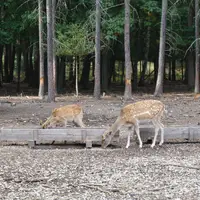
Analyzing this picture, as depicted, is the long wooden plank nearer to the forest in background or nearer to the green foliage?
the forest in background

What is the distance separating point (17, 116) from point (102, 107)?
4.12 m

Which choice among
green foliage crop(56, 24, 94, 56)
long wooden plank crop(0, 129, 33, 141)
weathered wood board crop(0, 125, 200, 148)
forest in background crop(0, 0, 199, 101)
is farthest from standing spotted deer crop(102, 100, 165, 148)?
green foliage crop(56, 24, 94, 56)

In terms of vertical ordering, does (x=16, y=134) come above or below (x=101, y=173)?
above

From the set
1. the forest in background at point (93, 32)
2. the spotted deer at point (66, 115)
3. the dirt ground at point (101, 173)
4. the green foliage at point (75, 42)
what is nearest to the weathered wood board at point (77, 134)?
the dirt ground at point (101, 173)

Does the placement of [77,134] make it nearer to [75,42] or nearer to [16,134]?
[16,134]

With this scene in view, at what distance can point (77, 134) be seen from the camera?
1047 cm

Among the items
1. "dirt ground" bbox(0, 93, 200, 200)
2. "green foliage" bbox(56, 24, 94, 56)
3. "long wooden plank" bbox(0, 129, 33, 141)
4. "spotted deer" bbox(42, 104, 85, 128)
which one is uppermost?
"green foliage" bbox(56, 24, 94, 56)

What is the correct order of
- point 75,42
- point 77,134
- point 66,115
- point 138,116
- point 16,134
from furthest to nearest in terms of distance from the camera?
point 75,42 → point 66,115 → point 16,134 → point 77,134 → point 138,116

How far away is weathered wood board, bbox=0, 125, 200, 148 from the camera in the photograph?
10.4 metres

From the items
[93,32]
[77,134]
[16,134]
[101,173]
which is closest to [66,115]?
[77,134]

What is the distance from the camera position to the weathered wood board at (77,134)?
1044 cm

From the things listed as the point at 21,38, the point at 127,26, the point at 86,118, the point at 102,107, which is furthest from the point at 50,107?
the point at 21,38

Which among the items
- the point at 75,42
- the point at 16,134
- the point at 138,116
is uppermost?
the point at 75,42

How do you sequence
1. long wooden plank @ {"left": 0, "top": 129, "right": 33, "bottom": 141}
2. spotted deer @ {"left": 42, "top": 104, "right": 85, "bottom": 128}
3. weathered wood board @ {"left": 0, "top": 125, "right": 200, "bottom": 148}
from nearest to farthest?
1. weathered wood board @ {"left": 0, "top": 125, "right": 200, "bottom": 148}
2. long wooden plank @ {"left": 0, "top": 129, "right": 33, "bottom": 141}
3. spotted deer @ {"left": 42, "top": 104, "right": 85, "bottom": 128}
